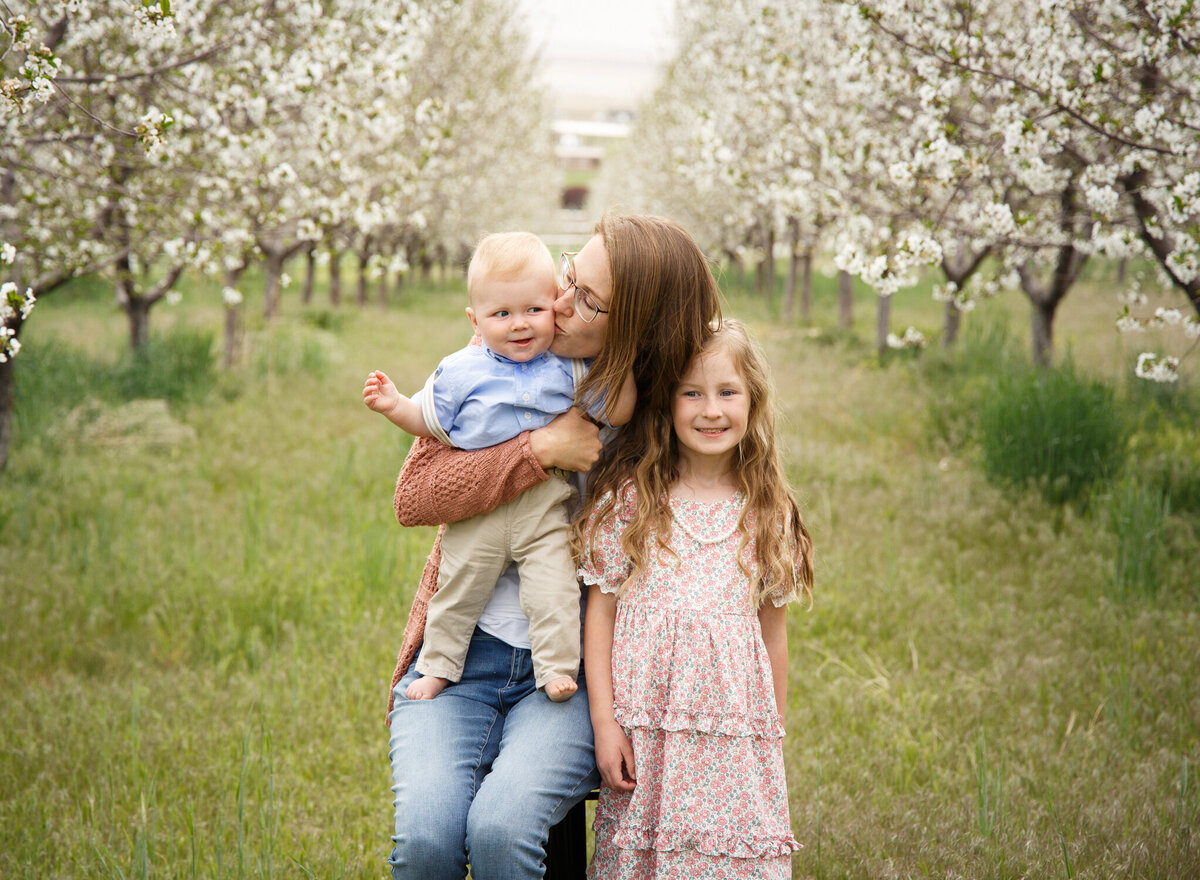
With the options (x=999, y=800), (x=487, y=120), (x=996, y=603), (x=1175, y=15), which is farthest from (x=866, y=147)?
(x=487, y=120)

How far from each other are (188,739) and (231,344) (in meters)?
6.95

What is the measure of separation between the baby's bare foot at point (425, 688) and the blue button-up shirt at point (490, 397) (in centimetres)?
52

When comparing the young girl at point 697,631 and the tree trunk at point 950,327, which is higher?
the tree trunk at point 950,327

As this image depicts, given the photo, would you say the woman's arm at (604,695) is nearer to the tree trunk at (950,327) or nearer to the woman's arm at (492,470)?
the woman's arm at (492,470)

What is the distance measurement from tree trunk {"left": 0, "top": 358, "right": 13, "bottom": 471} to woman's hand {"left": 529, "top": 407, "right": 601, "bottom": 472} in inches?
184

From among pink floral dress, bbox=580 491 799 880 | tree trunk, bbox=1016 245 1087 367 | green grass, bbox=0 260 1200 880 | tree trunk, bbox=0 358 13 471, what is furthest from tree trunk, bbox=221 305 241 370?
pink floral dress, bbox=580 491 799 880

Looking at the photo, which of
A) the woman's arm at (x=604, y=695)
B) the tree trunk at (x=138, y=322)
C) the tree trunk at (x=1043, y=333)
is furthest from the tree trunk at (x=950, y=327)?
the woman's arm at (x=604, y=695)

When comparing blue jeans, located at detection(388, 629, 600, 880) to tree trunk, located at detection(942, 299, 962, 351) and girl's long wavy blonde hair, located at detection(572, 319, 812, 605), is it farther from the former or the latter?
tree trunk, located at detection(942, 299, 962, 351)

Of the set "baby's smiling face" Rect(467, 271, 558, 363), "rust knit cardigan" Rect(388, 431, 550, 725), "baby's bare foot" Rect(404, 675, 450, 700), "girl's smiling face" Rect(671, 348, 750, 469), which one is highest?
"baby's smiling face" Rect(467, 271, 558, 363)

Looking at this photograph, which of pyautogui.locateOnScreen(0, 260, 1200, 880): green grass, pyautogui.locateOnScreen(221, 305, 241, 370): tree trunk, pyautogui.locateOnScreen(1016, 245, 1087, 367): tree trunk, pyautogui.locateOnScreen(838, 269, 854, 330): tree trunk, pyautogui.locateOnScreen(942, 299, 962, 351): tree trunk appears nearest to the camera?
pyautogui.locateOnScreen(0, 260, 1200, 880): green grass

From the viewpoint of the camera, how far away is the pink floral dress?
6.46 feet

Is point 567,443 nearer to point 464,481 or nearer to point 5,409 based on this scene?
point 464,481

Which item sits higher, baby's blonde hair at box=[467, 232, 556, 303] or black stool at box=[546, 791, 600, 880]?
baby's blonde hair at box=[467, 232, 556, 303]

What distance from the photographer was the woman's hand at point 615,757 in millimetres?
1978
